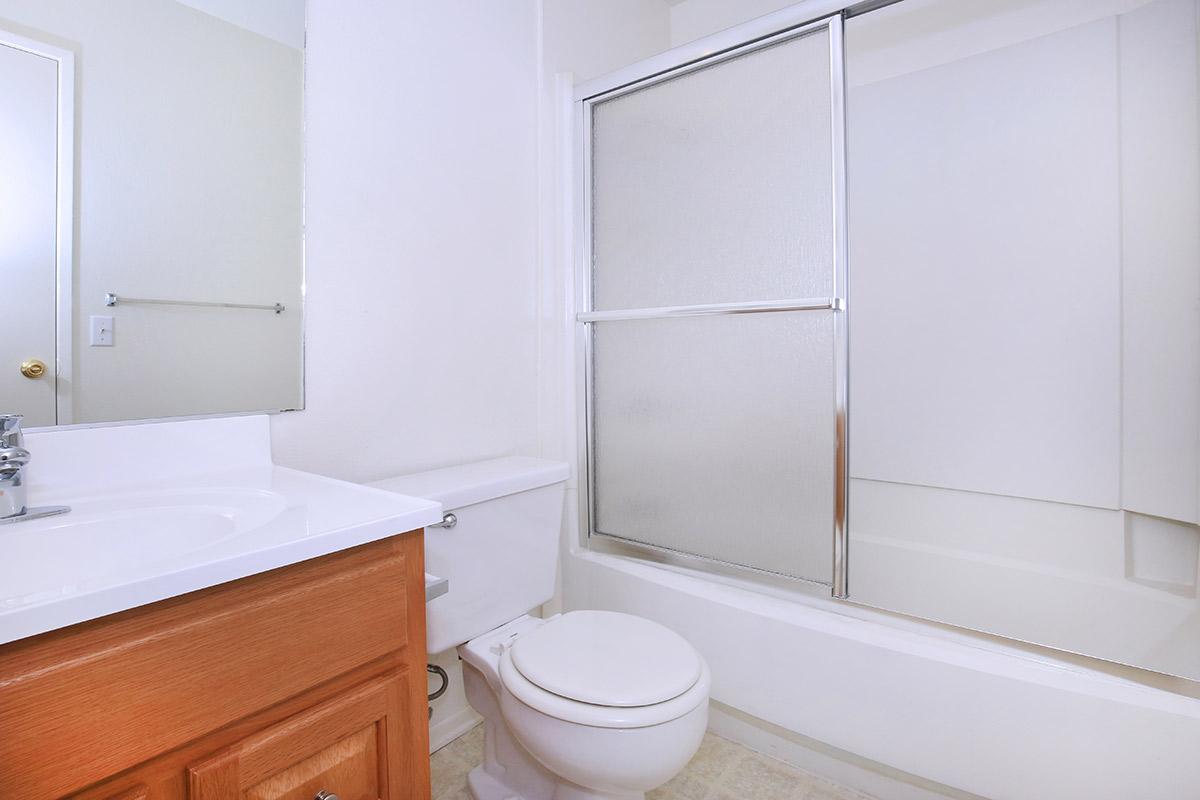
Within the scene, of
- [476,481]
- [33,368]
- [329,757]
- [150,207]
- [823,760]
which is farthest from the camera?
[823,760]

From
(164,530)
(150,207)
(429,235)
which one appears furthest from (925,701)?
(150,207)

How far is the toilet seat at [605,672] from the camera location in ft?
3.69

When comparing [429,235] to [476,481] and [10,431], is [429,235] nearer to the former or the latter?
[476,481]

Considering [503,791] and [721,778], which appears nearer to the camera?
[503,791]

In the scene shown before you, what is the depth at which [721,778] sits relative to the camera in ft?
5.23

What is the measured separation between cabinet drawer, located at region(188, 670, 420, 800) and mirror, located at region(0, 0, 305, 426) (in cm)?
71

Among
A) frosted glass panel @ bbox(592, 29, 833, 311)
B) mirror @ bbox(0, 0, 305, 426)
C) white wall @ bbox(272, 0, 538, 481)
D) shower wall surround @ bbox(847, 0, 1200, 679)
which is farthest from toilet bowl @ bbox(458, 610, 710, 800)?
shower wall surround @ bbox(847, 0, 1200, 679)

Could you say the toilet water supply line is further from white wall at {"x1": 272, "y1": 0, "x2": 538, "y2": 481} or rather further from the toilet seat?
white wall at {"x1": 272, "y1": 0, "x2": 538, "y2": 481}

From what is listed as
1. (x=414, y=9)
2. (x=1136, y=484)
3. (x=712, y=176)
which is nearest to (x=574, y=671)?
(x=712, y=176)

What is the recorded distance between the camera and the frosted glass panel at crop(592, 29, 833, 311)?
150 cm

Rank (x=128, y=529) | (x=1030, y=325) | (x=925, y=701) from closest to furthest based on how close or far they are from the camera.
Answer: (x=128, y=529) < (x=925, y=701) < (x=1030, y=325)

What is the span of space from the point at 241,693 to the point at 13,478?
52 cm

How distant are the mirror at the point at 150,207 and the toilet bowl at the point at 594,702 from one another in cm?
77

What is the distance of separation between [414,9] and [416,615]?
152 centimetres
